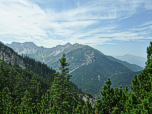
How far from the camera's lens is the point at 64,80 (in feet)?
56.4

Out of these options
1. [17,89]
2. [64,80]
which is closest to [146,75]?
[64,80]

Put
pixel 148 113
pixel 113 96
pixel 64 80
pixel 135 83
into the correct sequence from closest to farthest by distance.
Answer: pixel 148 113, pixel 113 96, pixel 64 80, pixel 135 83

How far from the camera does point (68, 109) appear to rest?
53.4 ft

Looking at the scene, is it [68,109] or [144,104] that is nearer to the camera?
[144,104]

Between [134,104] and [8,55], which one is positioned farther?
[8,55]

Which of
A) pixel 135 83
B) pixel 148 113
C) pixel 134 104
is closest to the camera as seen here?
pixel 148 113

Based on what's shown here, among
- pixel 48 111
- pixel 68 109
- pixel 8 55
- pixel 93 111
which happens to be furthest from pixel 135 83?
pixel 8 55

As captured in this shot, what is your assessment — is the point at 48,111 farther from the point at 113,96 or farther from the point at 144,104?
the point at 144,104

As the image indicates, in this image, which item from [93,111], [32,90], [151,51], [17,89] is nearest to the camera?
[93,111]

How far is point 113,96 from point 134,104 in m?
5.09

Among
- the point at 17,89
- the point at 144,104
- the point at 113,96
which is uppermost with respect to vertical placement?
the point at 144,104

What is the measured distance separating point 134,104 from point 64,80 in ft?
35.0

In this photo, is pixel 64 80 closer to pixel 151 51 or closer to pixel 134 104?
pixel 134 104

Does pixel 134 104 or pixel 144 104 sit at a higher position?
pixel 144 104
